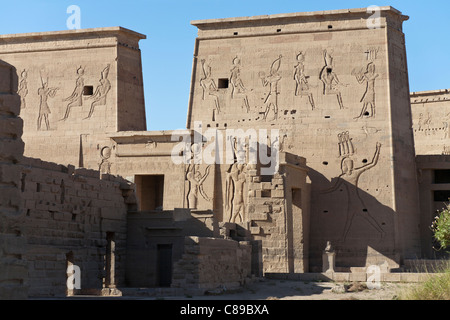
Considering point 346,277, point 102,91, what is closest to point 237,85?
point 102,91

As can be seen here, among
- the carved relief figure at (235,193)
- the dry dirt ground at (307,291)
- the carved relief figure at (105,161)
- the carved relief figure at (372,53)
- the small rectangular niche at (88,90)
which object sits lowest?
the dry dirt ground at (307,291)

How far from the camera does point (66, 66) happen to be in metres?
31.0

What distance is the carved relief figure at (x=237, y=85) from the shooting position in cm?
2927

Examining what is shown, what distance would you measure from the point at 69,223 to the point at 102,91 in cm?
1077

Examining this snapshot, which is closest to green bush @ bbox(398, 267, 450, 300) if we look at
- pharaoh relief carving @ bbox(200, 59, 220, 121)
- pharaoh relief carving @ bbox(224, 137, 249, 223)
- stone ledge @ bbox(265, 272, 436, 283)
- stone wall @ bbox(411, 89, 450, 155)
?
stone ledge @ bbox(265, 272, 436, 283)

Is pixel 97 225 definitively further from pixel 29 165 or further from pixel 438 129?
pixel 438 129

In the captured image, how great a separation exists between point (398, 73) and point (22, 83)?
45.9ft

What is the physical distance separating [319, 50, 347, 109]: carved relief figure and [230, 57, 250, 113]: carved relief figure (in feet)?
9.04

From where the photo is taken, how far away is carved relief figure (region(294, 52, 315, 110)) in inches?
1134

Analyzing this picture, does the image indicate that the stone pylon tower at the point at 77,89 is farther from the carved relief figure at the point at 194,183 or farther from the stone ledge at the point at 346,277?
the stone ledge at the point at 346,277

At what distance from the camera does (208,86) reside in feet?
97.5

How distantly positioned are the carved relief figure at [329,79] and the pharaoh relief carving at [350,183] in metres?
1.53

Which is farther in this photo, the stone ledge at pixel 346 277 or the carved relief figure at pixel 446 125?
the carved relief figure at pixel 446 125

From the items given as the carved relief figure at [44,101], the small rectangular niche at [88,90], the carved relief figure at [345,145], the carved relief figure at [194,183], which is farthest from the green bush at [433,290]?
the carved relief figure at [44,101]
